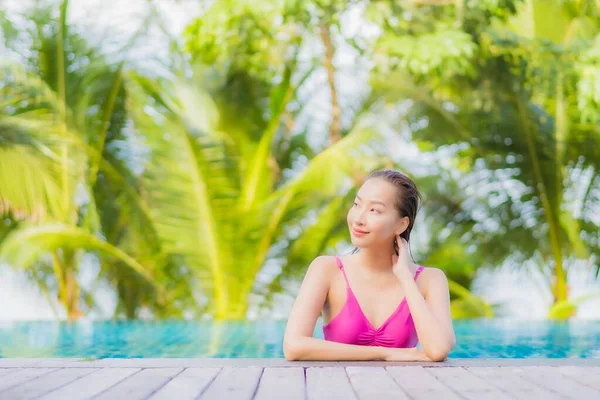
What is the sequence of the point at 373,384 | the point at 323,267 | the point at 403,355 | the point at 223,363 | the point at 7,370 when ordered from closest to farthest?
the point at 373,384 → the point at 7,370 → the point at 223,363 → the point at 403,355 → the point at 323,267

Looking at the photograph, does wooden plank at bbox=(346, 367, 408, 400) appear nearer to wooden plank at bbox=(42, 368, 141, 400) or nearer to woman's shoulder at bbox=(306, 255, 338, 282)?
woman's shoulder at bbox=(306, 255, 338, 282)

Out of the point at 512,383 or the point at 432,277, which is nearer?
the point at 512,383

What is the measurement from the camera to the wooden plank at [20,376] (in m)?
1.97

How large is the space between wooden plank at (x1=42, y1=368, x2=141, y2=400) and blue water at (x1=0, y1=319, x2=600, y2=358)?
2705 mm

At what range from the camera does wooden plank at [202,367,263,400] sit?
1791 mm

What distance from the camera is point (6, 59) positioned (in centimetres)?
895

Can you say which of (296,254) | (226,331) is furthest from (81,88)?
(226,331)

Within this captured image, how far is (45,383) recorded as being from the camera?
1.98 meters

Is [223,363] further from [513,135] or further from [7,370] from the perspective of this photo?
[513,135]

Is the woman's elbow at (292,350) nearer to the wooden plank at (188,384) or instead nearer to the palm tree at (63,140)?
the wooden plank at (188,384)

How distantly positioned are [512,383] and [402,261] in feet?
2.28

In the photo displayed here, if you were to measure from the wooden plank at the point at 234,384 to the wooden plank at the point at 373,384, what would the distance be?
0.25 metres

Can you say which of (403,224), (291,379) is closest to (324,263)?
(403,224)

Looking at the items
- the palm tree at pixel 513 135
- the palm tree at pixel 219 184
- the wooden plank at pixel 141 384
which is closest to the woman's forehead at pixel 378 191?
the wooden plank at pixel 141 384
